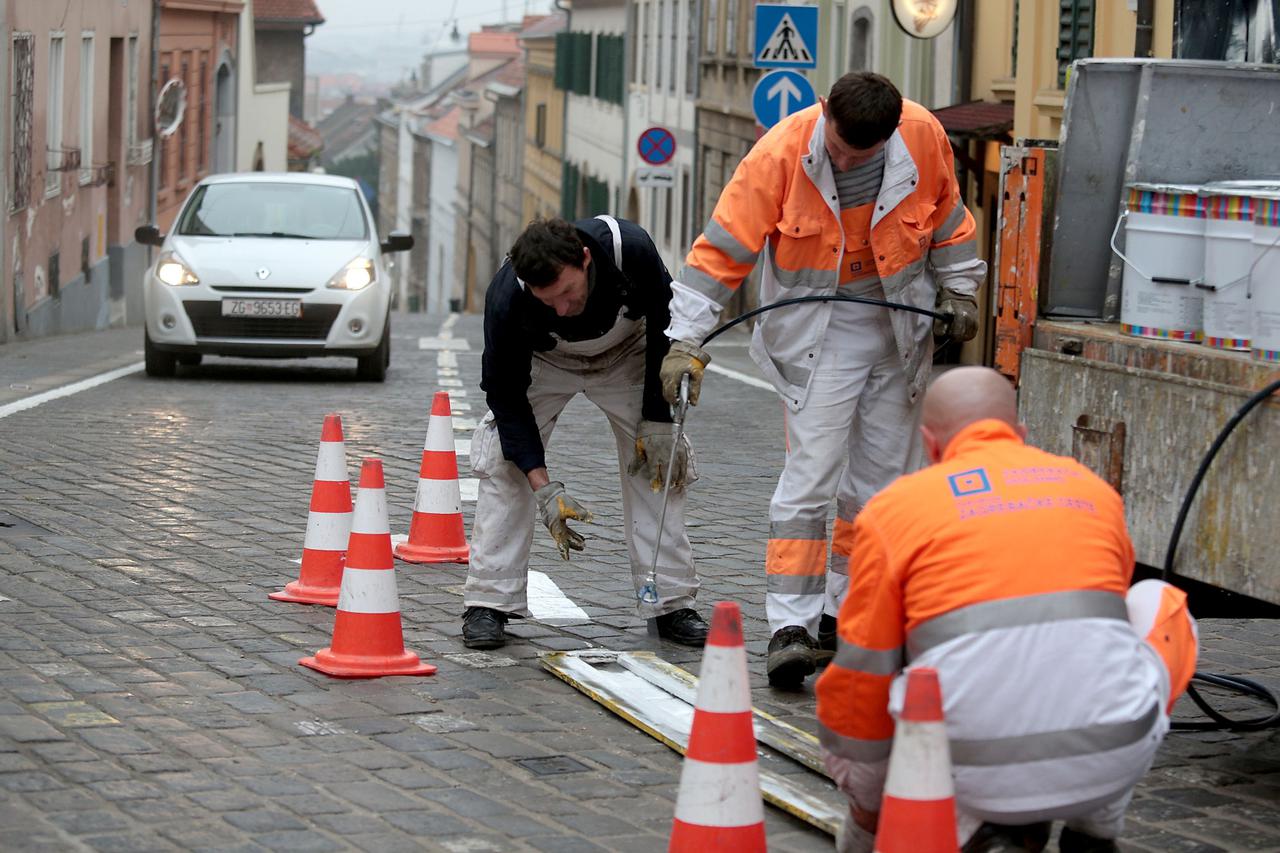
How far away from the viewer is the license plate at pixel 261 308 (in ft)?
53.1

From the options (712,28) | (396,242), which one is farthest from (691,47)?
(396,242)

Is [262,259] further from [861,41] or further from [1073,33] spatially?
[861,41]

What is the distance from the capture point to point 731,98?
39219 millimetres

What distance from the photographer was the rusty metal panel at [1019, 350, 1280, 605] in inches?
191

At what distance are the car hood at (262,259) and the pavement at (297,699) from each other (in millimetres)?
5017

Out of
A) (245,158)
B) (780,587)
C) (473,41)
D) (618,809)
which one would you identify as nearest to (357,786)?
(618,809)

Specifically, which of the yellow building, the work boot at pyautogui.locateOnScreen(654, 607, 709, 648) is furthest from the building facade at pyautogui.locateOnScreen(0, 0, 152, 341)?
the yellow building

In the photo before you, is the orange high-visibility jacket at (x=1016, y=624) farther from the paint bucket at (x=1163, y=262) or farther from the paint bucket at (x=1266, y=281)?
the paint bucket at (x=1163, y=262)

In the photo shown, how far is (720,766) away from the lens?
4.38 metres

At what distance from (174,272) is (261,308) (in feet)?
2.39

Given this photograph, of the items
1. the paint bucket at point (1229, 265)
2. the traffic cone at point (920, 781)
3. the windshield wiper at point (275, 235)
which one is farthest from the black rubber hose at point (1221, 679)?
the windshield wiper at point (275, 235)

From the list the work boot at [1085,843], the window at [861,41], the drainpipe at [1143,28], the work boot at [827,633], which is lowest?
the work boot at [827,633]

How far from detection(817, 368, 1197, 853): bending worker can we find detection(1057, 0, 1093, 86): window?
630 inches

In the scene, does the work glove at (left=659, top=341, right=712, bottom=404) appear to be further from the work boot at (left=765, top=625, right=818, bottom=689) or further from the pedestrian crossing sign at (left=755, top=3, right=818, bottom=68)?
the pedestrian crossing sign at (left=755, top=3, right=818, bottom=68)
